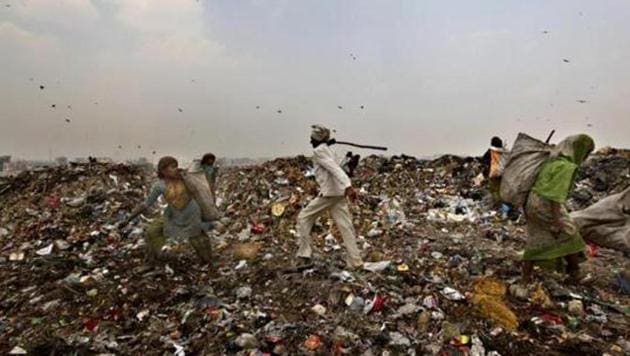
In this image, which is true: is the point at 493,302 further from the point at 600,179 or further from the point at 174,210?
the point at 600,179

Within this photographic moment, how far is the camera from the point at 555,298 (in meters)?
4.57

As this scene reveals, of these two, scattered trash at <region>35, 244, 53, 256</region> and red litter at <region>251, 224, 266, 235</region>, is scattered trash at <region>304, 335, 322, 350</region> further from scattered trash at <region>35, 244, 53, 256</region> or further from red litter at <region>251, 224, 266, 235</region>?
scattered trash at <region>35, 244, 53, 256</region>

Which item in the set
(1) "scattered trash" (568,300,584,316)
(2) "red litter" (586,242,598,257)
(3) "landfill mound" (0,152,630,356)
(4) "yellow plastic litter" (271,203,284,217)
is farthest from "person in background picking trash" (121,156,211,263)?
(2) "red litter" (586,242,598,257)

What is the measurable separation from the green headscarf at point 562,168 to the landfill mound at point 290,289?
0.87m

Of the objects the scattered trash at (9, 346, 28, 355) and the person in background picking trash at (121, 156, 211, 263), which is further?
the person in background picking trash at (121, 156, 211, 263)

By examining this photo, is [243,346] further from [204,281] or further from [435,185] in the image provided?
[435,185]

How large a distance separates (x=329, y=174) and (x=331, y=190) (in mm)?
167

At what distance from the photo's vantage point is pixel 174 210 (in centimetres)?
558

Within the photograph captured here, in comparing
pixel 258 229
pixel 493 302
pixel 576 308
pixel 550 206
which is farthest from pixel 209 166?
pixel 576 308

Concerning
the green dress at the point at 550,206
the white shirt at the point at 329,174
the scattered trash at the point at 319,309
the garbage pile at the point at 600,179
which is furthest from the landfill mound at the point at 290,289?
the white shirt at the point at 329,174

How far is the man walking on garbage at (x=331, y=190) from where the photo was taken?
518 cm

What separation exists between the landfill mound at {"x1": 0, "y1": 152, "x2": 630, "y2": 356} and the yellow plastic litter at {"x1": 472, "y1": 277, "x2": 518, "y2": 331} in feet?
0.04

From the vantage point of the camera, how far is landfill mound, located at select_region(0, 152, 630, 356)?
3.94m

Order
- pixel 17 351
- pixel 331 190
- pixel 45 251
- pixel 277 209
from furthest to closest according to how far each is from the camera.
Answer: pixel 277 209
pixel 45 251
pixel 331 190
pixel 17 351
